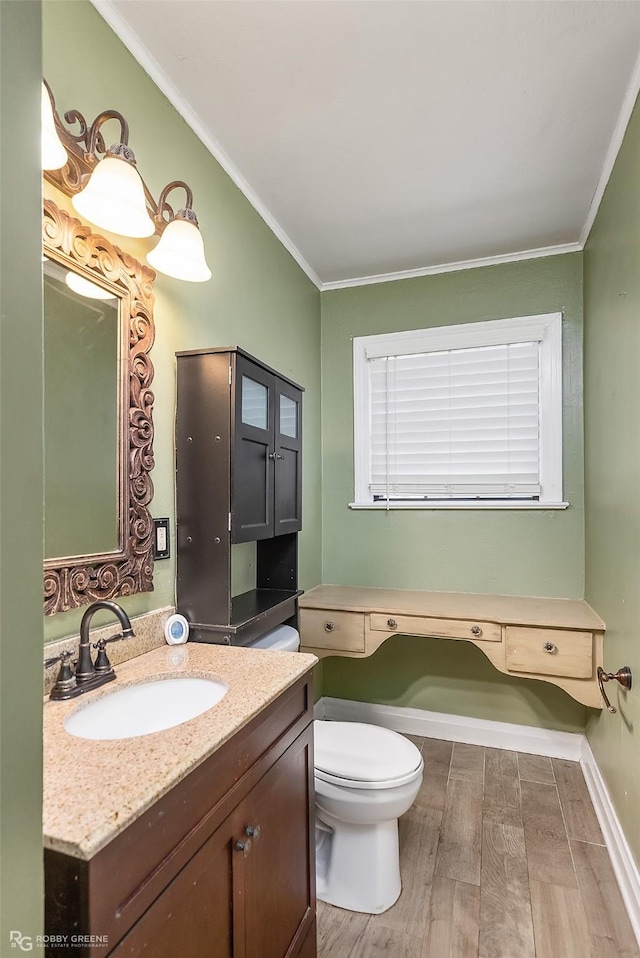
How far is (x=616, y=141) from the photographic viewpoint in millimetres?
1793

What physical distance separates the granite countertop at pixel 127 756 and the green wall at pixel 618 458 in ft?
3.83

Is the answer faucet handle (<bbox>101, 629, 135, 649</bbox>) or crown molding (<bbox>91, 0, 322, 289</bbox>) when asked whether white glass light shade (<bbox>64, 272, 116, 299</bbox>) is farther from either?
faucet handle (<bbox>101, 629, 135, 649</bbox>)

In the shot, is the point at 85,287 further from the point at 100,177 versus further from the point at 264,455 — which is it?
the point at 264,455

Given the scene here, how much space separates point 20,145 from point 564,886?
2354 millimetres

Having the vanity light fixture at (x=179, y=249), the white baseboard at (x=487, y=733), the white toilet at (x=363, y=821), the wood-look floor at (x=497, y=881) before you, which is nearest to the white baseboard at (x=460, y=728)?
the white baseboard at (x=487, y=733)

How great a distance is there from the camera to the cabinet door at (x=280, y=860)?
1006 mm

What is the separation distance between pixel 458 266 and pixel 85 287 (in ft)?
6.95

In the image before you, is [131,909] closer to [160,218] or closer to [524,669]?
[160,218]

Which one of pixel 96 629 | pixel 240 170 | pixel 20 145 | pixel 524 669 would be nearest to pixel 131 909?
pixel 96 629

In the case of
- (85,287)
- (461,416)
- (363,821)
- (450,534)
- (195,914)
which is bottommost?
(363,821)

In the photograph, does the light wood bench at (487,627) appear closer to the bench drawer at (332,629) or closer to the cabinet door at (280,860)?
the bench drawer at (332,629)

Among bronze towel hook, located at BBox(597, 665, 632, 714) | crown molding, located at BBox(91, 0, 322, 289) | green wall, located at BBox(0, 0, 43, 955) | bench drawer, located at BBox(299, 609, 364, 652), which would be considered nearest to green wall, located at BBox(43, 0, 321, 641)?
crown molding, located at BBox(91, 0, 322, 289)

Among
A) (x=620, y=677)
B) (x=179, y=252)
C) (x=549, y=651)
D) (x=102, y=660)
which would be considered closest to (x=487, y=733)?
(x=549, y=651)

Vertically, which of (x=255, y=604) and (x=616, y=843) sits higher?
(x=255, y=604)
